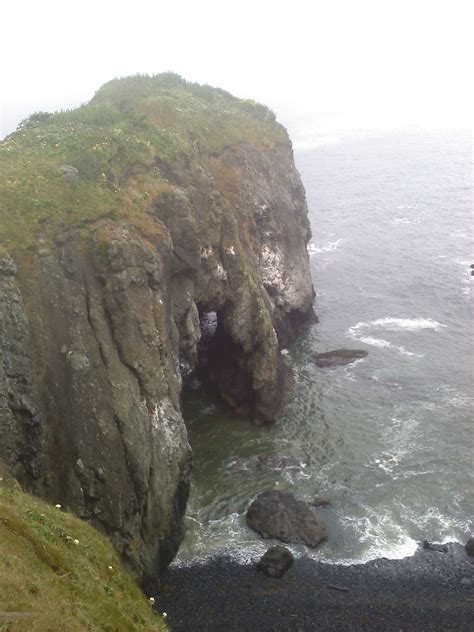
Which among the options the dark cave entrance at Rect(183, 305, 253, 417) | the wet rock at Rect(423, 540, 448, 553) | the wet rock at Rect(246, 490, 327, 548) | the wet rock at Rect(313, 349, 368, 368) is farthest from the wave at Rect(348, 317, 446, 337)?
the wet rock at Rect(423, 540, 448, 553)

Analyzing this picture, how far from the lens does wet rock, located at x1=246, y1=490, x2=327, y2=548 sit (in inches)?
1519

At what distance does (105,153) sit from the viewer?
150 ft

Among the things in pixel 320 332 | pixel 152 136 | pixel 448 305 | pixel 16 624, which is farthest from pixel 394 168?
pixel 16 624

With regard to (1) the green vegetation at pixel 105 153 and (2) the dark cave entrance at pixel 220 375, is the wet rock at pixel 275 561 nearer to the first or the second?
(2) the dark cave entrance at pixel 220 375

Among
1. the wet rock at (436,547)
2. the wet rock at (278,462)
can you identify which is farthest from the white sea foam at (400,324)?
the wet rock at (436,547)

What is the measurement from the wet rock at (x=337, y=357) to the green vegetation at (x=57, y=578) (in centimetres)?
3816

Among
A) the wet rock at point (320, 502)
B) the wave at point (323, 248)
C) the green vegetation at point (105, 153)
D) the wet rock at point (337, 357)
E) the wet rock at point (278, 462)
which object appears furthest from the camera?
the wave at point (323, 248)

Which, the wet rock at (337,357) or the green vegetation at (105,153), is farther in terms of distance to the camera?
the wet rock at (337,357)

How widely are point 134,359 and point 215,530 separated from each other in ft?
44.8

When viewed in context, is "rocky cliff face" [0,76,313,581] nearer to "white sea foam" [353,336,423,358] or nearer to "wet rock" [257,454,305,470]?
"wet rock" [257,454,305,470]

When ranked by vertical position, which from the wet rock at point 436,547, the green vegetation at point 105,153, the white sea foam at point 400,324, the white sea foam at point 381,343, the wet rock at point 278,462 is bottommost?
the wet rock at point 436,547

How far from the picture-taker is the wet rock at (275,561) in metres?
35.6

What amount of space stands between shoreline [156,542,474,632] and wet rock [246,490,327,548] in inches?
74.3

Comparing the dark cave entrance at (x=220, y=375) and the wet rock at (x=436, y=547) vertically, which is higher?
the dark cave entrance at (x=220, y=375)
